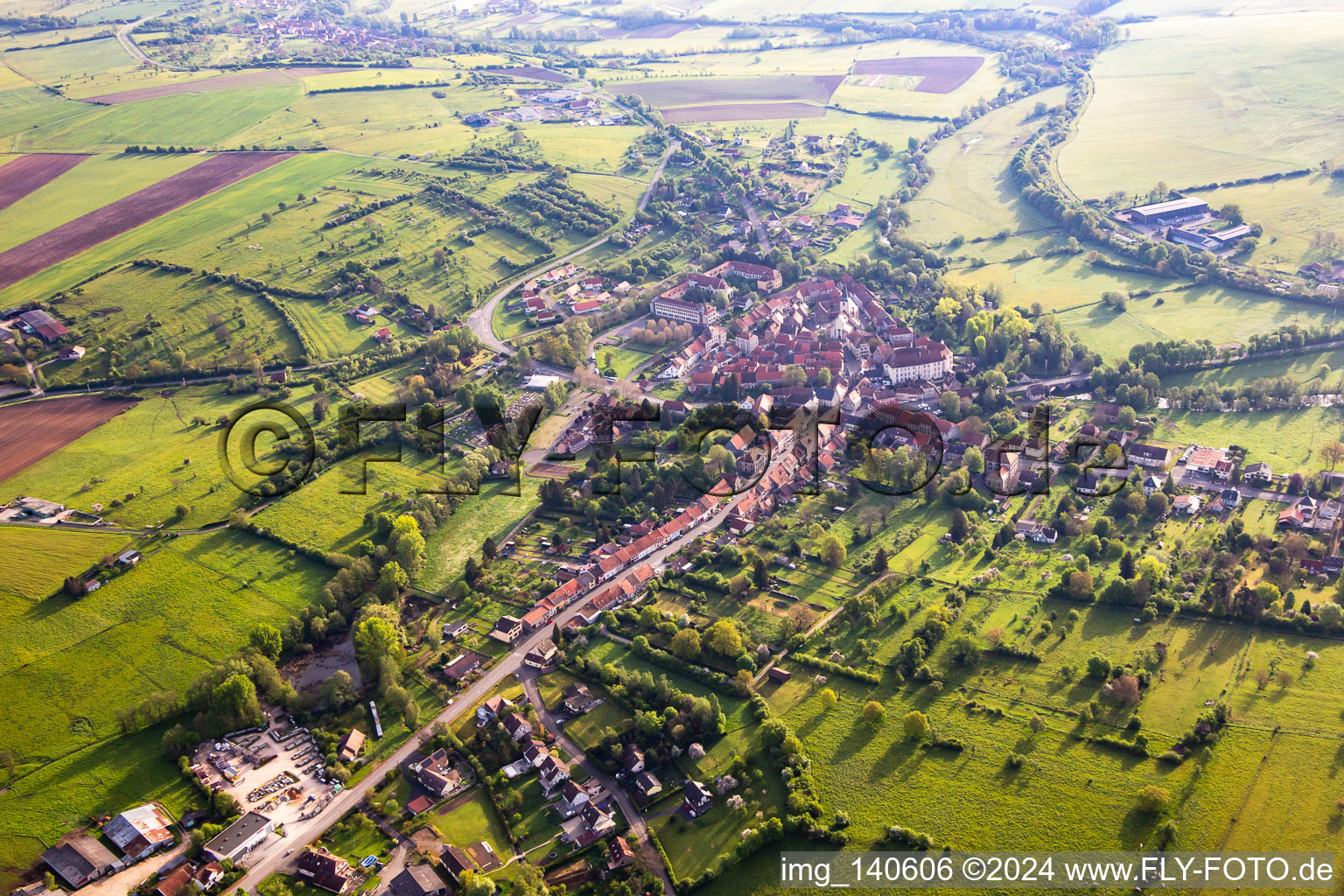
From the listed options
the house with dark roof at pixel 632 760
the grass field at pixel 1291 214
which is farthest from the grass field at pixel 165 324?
the grass field at pixel 1291 214

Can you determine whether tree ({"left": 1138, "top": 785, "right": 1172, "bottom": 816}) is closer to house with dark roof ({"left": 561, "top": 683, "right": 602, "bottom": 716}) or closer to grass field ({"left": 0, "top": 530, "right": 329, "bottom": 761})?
house with dark roof ({"left": 561, "top": 683, "right": 602, "bottom": 716})

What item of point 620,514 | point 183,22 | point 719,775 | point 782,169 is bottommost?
point 719,775

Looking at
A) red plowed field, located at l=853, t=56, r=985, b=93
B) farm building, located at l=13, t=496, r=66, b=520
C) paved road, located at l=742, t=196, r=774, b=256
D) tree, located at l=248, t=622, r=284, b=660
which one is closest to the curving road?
paved road, located at l=742, t=196, r=774, b=256

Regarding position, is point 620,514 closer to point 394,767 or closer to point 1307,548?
point 394,767

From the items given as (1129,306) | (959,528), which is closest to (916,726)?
(959,528)

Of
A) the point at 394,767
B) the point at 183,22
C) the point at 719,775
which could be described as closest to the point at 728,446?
the point at 719,775

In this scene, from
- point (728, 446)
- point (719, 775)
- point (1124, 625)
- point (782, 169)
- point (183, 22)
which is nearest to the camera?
point (719, 775)

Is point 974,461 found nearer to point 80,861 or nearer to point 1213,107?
point 80,861
